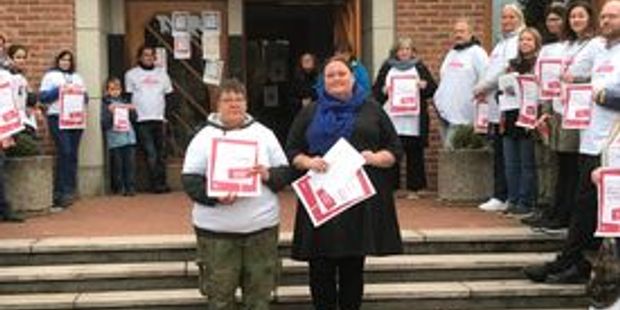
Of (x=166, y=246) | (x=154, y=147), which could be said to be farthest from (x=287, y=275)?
(x=154, y=147)

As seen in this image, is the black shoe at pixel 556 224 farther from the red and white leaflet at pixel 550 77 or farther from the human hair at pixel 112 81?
the human hair at pixel 112 81

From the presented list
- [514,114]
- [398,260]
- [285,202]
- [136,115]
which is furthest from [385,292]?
[136,115]

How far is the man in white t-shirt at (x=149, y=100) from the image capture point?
11867 millimetres

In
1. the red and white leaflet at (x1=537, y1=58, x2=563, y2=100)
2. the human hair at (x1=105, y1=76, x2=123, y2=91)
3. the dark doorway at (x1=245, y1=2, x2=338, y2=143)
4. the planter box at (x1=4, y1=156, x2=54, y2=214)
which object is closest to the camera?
the red and white leaflet at (x1=537, y1=58, x2=563, y2=100)

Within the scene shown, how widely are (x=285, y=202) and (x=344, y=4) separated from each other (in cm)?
310

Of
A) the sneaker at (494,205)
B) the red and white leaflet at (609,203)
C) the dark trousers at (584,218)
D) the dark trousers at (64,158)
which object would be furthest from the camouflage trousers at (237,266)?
the dark trousers at (64,158)

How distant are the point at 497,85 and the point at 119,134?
170 inches

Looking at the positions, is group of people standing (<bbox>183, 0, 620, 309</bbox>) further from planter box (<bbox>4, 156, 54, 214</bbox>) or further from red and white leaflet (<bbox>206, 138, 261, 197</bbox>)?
planter box (<bbox>4, 156, 54, 214</bbox>)

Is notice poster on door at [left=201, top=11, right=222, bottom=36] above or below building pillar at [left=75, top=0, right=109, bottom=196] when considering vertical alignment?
above

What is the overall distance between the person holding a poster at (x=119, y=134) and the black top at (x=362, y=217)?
5048mm

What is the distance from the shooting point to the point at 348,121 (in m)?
6.75

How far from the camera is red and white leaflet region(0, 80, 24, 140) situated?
896 centimetres

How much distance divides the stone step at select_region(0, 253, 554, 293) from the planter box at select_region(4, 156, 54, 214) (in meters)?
1.98

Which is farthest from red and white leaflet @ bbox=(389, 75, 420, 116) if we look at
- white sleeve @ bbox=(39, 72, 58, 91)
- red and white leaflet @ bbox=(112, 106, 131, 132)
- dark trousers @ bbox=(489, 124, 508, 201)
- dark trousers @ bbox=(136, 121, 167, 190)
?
white sleeve @ bbox=(39, 72, 58, 91)
